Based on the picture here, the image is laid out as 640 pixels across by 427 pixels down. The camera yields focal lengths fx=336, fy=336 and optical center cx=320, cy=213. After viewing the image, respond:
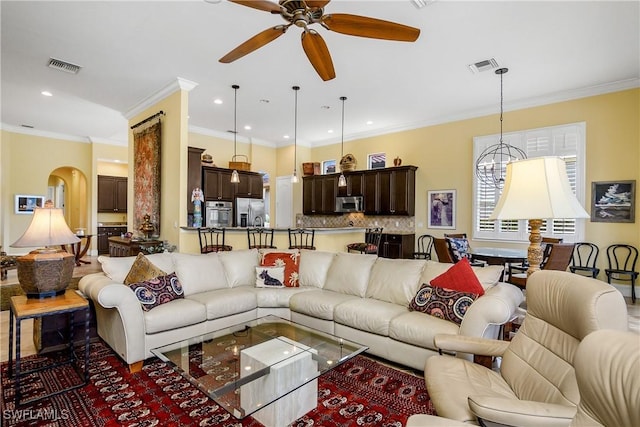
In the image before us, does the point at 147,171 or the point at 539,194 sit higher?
the point at 147,171

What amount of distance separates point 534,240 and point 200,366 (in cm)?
243

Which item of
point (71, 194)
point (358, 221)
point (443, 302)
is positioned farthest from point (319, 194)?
point (71, 194)

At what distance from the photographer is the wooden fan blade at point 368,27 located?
237cm

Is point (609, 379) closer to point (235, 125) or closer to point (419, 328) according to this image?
point (419, 328)

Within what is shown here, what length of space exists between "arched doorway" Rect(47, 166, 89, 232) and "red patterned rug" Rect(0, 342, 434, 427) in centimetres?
852

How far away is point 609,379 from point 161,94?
617cm

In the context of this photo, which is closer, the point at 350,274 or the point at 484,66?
the point at 350,274

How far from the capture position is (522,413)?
4.21ft

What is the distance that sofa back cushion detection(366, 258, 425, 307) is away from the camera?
3281 mm

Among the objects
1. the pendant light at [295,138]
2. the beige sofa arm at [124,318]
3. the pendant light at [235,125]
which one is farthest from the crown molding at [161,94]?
the beige sofa arm at [124,318]

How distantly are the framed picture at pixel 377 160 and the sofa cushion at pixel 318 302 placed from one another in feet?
16.4

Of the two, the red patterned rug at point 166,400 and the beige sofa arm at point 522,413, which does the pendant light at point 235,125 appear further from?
the beige sofa arm at point 522,413

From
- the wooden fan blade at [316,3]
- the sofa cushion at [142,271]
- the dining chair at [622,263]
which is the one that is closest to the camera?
the wooden fan blade at [316,3]

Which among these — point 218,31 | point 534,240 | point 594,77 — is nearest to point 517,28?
point 594,77
